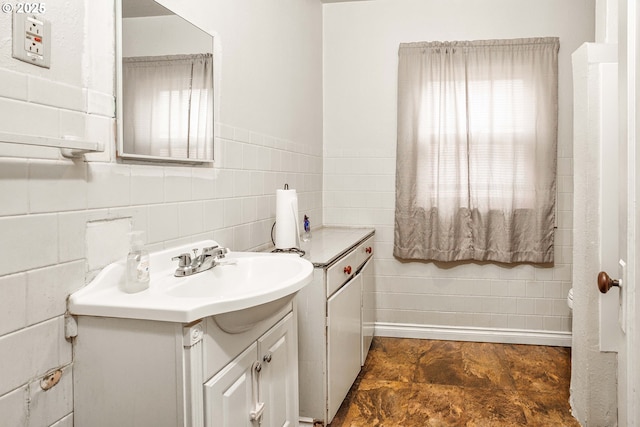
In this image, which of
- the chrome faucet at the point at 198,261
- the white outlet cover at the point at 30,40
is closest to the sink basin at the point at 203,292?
the chrome faucet at the point at 198,261

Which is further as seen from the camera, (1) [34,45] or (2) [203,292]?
(2) [203,292]

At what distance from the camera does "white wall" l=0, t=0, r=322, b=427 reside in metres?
1.13

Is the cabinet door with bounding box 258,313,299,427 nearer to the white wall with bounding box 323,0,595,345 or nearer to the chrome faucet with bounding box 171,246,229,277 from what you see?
the chrome faucet with bounding box 171,246,229,277

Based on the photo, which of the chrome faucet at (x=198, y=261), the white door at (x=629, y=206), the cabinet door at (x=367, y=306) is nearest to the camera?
the white door at (x=629, y=206)

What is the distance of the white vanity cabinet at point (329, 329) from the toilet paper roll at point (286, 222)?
0.13m

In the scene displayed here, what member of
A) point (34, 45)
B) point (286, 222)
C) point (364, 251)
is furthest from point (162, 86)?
point (364, 251)

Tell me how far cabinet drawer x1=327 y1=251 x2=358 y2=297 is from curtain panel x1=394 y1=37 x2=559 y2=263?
1.01 metres

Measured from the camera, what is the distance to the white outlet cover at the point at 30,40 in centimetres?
112

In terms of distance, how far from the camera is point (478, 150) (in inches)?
141

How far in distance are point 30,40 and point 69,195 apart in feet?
1.29

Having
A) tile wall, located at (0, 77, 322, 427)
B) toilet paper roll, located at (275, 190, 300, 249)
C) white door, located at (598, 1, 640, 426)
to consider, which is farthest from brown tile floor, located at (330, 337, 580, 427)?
tile wall, located at (0, 77, 322, 427)

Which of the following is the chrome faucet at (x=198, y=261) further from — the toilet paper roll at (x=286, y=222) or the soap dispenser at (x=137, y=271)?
the toilet paper roll at (x=286, y=222)

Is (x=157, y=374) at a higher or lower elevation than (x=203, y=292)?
lower

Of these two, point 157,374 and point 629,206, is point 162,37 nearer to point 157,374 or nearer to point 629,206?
point 157,374
